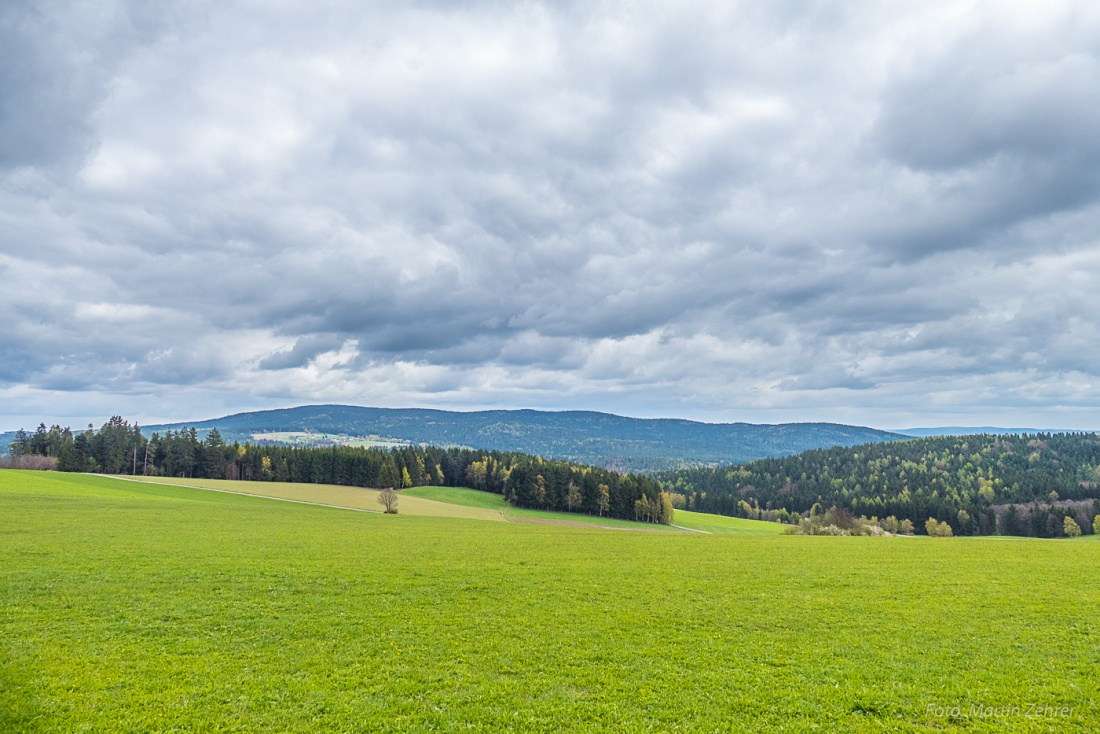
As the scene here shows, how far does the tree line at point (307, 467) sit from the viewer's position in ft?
389

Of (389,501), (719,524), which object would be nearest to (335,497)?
(389,501)

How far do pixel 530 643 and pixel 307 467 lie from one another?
5383 inches

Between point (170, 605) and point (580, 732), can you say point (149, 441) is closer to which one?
point (170, 605)

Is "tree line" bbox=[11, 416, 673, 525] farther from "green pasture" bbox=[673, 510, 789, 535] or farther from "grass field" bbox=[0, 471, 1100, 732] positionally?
"grass field" bbox=[0, 471, 1100, 732]

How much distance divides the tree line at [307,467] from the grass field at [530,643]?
87235mm

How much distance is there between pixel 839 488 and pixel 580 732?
21927 cm

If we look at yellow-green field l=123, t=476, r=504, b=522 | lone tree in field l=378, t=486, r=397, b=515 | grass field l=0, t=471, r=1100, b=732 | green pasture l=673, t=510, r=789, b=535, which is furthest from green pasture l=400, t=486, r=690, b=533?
grass field l=0, t=471, r=1100, b=732

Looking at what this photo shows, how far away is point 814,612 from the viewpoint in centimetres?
2109

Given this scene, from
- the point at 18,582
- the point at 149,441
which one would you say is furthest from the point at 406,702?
the point at 149,441

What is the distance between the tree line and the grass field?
8724cm

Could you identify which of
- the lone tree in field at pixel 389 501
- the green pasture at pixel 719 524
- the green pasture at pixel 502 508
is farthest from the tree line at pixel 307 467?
the lone tree in field at pixel 389 501

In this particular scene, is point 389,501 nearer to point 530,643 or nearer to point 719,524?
point 530,643

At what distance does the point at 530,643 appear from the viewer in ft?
55.9

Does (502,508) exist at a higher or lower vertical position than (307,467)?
lower
